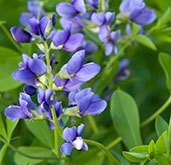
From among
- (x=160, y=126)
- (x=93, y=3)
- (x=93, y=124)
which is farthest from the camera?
(x=93, y=124)

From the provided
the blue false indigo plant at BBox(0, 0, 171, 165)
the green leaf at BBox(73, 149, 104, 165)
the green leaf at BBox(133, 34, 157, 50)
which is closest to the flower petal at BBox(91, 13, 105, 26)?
the blue false indigo plant at BBox(0, 0, 171, 165)

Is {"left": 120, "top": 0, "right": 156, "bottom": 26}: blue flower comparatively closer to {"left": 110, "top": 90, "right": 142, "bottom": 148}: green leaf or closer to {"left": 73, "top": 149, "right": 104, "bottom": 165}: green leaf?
{"left": 110, "top": 90, "right": 142, "bottom": 148}: green leaf

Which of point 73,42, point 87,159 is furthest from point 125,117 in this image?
point 73,42

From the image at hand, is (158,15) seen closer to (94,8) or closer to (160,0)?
(160,0)

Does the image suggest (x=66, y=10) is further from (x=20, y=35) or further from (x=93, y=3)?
(x=20, y=35)

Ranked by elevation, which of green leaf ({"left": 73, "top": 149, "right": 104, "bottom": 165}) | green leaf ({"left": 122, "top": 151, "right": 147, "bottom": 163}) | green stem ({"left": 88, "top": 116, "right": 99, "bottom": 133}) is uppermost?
green leaf ({"left": 122, "top": 151, "right": 147, "bottom": 163})
